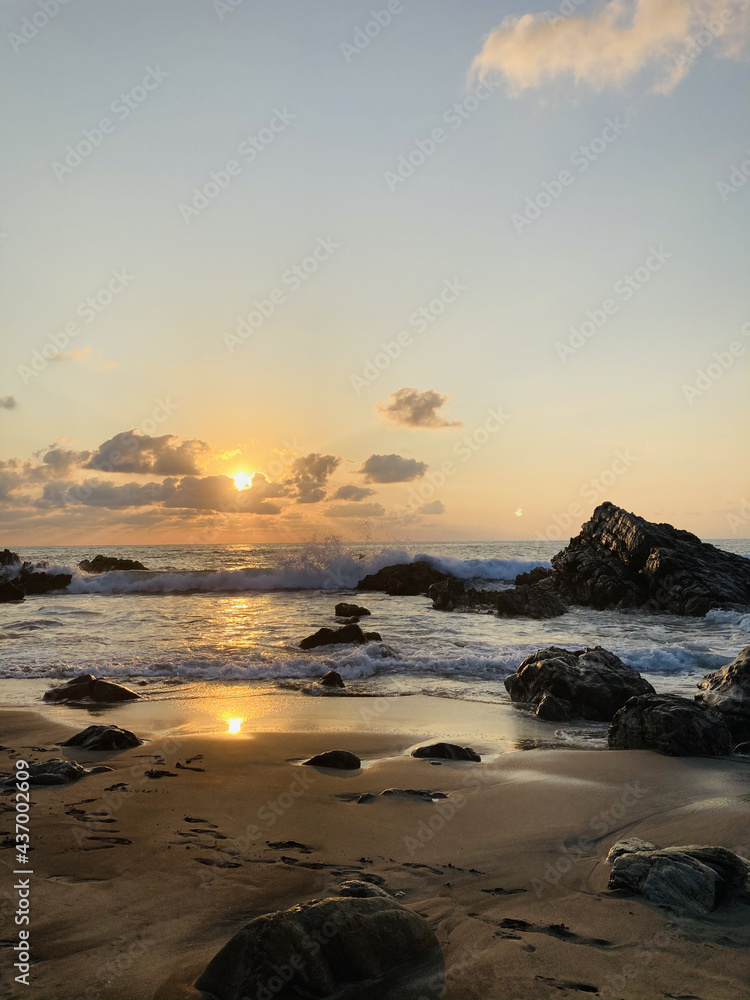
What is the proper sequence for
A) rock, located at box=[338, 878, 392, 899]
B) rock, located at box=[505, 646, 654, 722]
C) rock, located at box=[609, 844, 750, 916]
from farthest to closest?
rock, located at box=[505, 646, 654, 722] < rock, located at box=[609, 844, 750, 916] < rock, located at box=[338, 878, 392, 899]

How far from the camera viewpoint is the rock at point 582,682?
9656mm

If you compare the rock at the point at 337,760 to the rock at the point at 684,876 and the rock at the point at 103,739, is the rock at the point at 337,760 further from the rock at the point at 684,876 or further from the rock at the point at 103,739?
the rock at the point at 684,876

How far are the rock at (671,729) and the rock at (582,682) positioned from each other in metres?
1.63

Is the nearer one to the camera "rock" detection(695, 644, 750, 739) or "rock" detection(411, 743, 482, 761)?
"rock" detection(411, 743, 482, 761)

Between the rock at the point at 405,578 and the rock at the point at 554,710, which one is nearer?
the rock at the point at 554,710

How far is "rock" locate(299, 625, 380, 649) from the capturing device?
51.8ft

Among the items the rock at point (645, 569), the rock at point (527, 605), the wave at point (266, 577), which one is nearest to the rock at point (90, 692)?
the rock at point (527, 605)

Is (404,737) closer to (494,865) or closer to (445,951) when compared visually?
(494,865)

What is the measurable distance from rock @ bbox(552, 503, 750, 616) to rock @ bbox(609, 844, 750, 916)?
2022 cm

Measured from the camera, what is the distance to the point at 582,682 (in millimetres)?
9945

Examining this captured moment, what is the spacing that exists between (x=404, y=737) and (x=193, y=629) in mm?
12075

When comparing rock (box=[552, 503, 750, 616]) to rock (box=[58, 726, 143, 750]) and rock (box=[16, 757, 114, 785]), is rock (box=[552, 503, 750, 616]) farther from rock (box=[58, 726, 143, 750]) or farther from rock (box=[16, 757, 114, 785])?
rock (box=[16, 757, 114, 785])

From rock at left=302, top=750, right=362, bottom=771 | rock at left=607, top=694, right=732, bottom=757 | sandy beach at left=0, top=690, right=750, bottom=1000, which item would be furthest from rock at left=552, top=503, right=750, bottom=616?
rock at left=302, top=750, right=362, bottom=771

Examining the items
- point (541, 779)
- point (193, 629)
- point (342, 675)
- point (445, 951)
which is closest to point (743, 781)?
point (541, 779)
